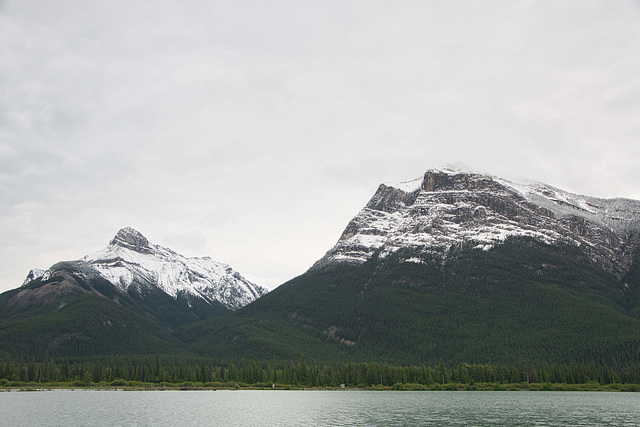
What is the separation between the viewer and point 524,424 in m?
93.1

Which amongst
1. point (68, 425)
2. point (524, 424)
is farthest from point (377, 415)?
point (68, 425)

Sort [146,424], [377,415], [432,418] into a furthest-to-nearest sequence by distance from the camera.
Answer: [377,415] < [432,418] < [146,424]

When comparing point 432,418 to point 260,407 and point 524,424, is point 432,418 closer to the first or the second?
point 524,424

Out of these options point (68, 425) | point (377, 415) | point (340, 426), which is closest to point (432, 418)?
point (377, 415)

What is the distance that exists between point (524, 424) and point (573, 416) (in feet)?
60.3

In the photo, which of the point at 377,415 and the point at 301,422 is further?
the point at 377,415

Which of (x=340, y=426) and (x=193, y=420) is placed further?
(x=193, y=420)

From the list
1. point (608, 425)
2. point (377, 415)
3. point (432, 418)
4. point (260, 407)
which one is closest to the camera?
point (608, 425)

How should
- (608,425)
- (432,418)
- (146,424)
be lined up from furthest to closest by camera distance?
(432,418) → (146,424) → (608,425)

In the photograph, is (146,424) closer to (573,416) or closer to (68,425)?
(68,425)

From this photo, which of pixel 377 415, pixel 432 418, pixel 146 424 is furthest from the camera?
pixel 377 415

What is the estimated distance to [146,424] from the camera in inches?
3748

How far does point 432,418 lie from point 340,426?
20.3m

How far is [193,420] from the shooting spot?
10306 cm
